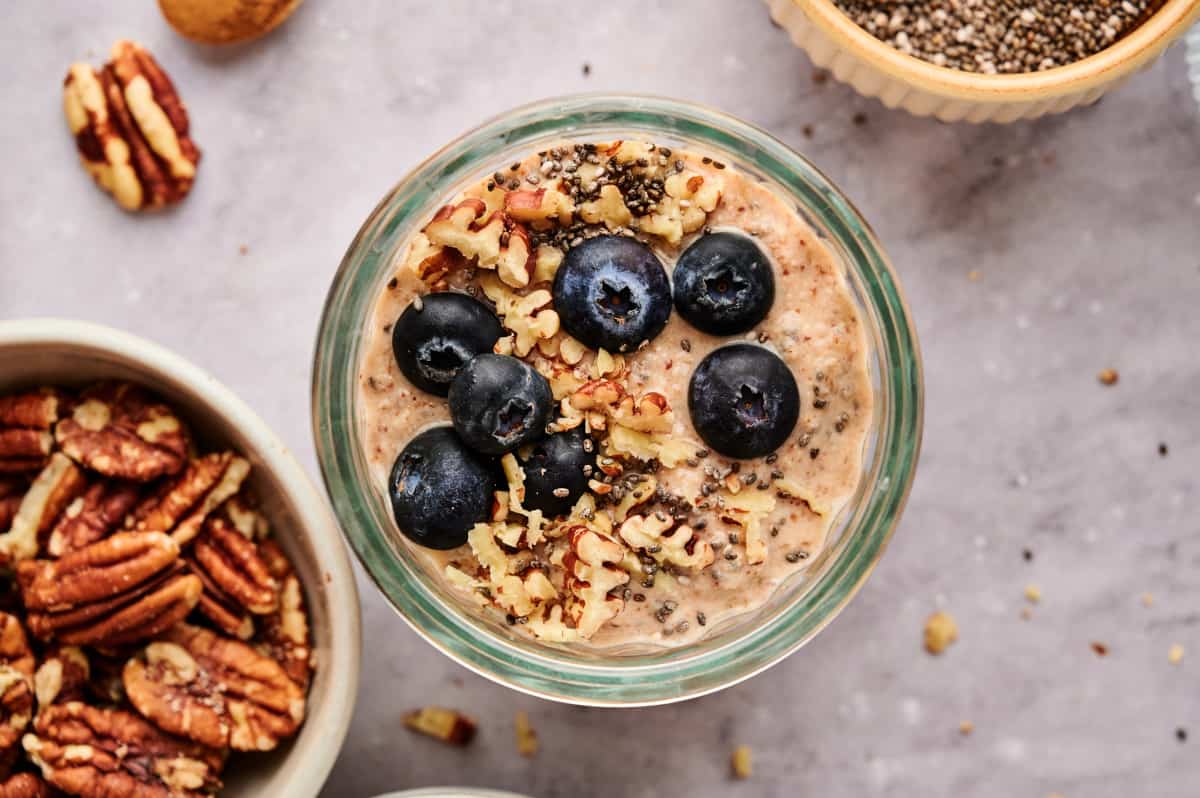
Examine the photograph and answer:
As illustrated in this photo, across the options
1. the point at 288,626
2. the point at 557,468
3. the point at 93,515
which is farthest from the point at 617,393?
the point at 93,515

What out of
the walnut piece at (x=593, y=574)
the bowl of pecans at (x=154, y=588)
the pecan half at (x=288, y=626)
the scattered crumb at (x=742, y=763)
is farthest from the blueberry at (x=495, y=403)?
the scattered crumb at (x=742, y=763)

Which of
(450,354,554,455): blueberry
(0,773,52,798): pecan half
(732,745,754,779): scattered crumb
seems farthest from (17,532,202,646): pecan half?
(732,745,754,779): scattered crumb

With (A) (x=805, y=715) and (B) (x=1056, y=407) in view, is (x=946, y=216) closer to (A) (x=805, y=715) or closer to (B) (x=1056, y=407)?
(B) (x=1056, y=407)

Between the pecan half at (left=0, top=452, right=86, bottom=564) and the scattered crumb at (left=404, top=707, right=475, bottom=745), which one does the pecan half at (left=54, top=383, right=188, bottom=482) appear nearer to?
the pecan half at (left=0, top=452, right=86, bottom=564)

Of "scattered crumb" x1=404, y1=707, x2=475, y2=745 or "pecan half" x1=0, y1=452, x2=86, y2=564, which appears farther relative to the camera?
"scattered crumb" x1=404, y1=707, x2=475, y2=745

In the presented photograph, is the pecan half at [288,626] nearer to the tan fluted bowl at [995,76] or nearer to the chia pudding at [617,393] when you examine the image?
the chia pudding at [617,393]

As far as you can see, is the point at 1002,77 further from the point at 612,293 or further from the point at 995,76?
the point at 612,293
